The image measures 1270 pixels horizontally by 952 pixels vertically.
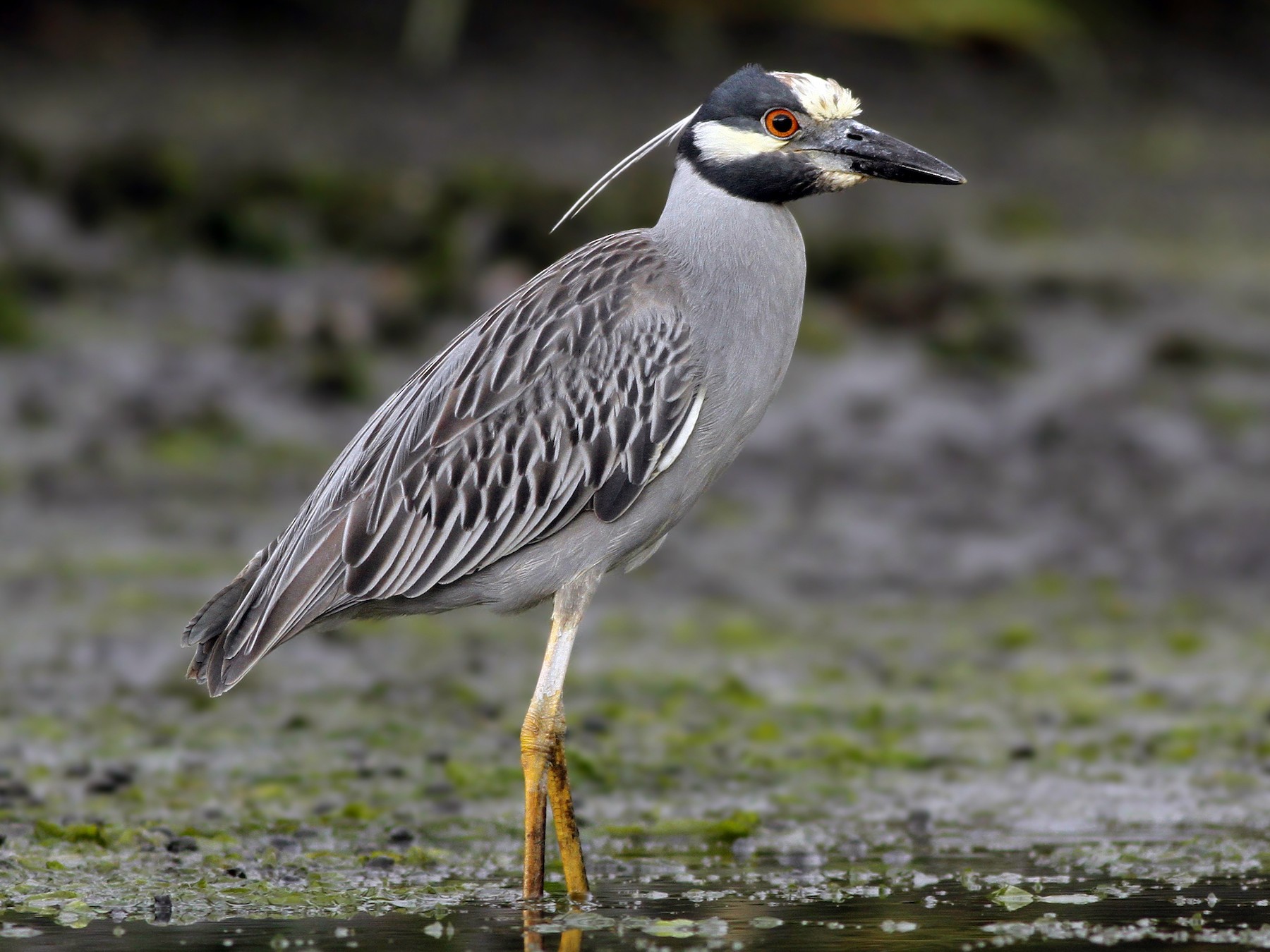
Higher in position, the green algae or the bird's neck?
the bird's neck

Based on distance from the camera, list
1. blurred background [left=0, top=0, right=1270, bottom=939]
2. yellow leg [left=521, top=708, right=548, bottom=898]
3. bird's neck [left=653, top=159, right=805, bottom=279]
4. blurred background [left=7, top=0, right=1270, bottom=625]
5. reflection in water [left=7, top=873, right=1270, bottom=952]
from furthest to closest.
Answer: blurred background [left=7, top=0, right=1270, bottom=625] → blurred background [left=0, top=0, right=1270, bottom=939] → bird's neck [left=653, top=159, right=805, bottom=279] → yellow leg [left=521, top=708, right=548, bottom=898] → reflection in water [left=7, top=873, right=1270, bottom=952]

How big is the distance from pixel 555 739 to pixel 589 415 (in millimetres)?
1248

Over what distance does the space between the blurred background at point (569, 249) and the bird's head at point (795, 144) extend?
121 inches

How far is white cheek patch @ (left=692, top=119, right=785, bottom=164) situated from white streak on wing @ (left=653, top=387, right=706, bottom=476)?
0.96 meters

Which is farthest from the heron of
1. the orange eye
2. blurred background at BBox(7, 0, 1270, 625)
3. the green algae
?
blurred background at BBox(7, 0, 1270, 625)

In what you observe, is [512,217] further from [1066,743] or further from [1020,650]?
[1066,743]

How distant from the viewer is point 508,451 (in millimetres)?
7488

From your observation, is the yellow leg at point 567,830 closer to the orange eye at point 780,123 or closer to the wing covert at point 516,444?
the wing covert at point 516,444

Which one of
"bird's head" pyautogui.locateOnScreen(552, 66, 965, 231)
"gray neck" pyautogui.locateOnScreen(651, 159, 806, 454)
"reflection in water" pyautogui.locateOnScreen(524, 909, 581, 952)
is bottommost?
"reflection in water" pyautogui.locateOnScreen(524, 909, 581, 952)

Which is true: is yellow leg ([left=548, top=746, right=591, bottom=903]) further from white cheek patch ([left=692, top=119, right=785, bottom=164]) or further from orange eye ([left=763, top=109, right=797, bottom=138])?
orange eye ([left=763, top=109, right=797, bottom=138])

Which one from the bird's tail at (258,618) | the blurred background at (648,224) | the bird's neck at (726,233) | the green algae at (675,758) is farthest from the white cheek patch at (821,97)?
the blurred background at (648,224)

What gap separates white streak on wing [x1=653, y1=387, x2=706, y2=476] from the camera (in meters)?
7.23

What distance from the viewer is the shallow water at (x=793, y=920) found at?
611cm

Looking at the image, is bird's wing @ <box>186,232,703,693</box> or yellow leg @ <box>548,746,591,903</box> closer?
yellow leg @ <box>548,746,591,903</box>
